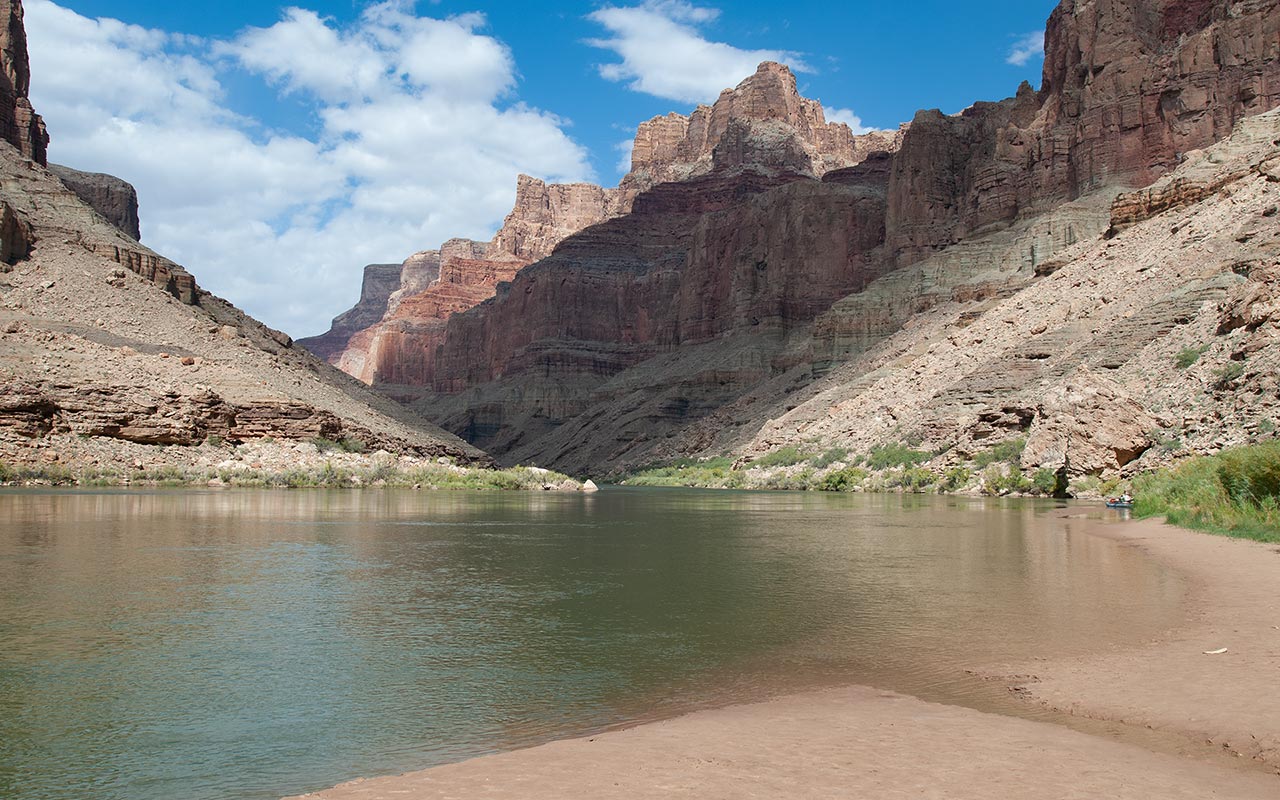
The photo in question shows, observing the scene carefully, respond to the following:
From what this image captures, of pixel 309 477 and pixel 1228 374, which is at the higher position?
pixel 1228 374

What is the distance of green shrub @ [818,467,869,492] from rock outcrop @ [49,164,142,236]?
59952 millimetres

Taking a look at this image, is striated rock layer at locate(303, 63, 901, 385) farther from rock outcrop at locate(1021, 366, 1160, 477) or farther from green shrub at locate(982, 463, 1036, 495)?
rock outcrop at locate(1021, 366, 1160, 477)

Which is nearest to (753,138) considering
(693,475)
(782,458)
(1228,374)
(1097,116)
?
(1097,116)

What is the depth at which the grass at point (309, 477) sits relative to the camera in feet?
120

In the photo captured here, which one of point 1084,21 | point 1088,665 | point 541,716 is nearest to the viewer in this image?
point 541,716

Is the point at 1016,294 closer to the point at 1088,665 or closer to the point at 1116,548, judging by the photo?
the point at 1116,548

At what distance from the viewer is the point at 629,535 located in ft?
69.1

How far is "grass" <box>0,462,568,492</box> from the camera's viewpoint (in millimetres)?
36469

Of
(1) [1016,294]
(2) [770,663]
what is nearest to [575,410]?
(1) [1016,294]

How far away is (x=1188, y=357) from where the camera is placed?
113ft

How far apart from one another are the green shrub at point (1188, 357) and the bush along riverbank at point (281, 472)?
28163mm

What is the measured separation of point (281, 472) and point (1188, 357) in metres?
36.9

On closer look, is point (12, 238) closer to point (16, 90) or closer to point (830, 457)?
point (16, 90)

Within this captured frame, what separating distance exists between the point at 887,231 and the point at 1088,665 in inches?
3684
